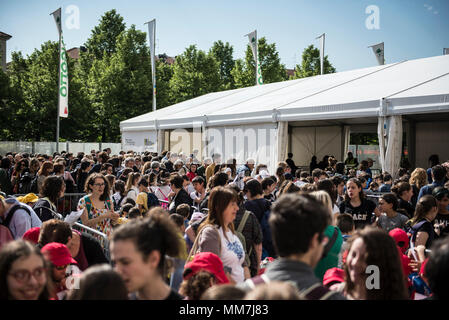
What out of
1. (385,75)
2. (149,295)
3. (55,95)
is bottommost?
(149,295)

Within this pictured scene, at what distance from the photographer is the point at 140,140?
21906 millimetres

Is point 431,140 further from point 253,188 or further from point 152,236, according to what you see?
point 152,236

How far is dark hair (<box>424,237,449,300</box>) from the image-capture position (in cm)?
172

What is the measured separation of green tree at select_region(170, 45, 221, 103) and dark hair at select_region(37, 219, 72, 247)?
3739 centimetres

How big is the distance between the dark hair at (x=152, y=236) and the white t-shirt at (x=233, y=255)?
1237 mm

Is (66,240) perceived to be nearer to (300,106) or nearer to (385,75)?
(300,106)

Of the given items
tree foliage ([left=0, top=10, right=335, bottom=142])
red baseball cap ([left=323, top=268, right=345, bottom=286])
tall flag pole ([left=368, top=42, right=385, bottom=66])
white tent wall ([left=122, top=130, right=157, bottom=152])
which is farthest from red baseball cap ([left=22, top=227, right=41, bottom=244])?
tree foliage ([left=0, top=10, right=335, bottom=142])

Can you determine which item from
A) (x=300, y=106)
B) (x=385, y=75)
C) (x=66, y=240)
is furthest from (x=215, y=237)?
(x=385, y=75)

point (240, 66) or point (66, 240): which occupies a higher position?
point (240, 66)

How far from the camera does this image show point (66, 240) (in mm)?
3490

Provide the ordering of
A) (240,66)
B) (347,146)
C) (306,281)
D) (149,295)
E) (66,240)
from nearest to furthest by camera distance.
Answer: (306,281), (149,295), (66,240), (347,146), (240,66)

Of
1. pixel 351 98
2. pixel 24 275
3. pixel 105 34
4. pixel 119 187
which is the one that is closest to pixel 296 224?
pixel 24 275

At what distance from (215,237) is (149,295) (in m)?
1.45

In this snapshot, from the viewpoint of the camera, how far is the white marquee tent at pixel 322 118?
11.2 meters
